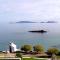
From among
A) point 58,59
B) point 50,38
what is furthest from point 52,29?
point 58,59

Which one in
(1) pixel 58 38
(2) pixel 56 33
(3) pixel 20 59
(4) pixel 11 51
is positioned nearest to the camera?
(3) pixel 20 59

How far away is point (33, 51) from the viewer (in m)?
13.0

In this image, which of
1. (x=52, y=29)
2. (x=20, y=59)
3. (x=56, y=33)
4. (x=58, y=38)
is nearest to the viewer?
(x=20, y=59)

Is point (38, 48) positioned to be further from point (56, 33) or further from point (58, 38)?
point (56, 33)

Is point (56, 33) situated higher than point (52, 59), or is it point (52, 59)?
point (56, 33)

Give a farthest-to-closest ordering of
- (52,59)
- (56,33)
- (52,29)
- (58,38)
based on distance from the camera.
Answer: (52,29) < (56,33) < (58,38) < (52,59)

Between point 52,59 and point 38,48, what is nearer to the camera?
point 52,59

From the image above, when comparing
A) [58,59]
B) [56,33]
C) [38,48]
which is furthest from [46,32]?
[58,59]

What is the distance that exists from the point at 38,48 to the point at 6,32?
14.6 metres

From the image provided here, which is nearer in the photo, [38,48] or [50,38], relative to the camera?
[38,48]

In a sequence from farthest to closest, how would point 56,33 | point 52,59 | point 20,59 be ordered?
point 56,33 → point 52,59 → point 20,59

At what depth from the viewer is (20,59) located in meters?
9.83

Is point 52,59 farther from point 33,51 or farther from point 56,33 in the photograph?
point 56,33

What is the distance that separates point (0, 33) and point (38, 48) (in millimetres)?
13312
